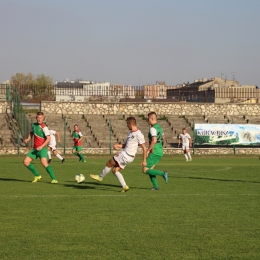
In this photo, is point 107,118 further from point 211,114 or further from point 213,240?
point 213,240

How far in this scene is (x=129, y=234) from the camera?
384 inches

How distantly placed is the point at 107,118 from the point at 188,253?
45191 millimetres

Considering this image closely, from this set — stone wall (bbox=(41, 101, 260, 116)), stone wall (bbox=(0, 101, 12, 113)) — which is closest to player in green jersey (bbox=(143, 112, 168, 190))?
stone wall (bbox=(0, 101, 12, 113))

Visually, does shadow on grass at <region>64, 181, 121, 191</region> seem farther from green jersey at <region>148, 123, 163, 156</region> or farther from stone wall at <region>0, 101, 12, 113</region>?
stone wall at <region>0, 101, 12, 113</region>

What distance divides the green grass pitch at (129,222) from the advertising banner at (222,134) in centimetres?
3067

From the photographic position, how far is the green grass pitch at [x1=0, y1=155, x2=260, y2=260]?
8.50 m

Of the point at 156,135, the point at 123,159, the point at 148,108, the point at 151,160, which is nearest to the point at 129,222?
the point at 123,159

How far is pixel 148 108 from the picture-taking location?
56531mm

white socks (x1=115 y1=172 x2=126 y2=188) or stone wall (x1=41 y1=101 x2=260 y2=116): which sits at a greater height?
stone wall (x1=41 y1=101 x2=260 y2=116)

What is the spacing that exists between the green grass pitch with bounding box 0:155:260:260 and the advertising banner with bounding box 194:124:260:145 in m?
30.7

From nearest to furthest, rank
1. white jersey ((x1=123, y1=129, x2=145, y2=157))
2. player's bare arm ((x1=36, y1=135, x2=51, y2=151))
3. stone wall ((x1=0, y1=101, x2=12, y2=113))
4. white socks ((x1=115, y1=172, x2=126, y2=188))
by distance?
white jersey ((x1=123, y1=129, x2=145, y2=157))
white socks ((x1=115, y1=172, x2=126, y2=188))
player's bare arm ((x1=36, y1=135, x2=51, y2=151))
stone wall ((x1=0, y1=101, x2=12, y2=113))

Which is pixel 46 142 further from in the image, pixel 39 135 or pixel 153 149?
pixel 153 149

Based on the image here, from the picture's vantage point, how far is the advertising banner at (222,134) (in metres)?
48.6

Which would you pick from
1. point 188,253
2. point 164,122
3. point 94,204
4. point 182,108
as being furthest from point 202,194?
point 182,108
